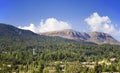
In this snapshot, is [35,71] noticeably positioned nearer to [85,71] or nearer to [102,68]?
[85,71]

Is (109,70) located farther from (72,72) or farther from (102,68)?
(72,72)

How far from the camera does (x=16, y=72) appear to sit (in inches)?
5477

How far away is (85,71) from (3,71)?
40.1 metres

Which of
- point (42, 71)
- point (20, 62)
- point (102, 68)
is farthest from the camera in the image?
point (20, 62)

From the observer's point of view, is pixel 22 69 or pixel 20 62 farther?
pixel 20 62

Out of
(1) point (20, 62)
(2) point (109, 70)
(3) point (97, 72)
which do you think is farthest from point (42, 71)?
(1) point (20, 62)

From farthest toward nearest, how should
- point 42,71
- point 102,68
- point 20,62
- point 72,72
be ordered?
1. point 20,62
2. point 102,68
3. point 42,71
4. point 72,72

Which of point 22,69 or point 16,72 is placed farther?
point 22,69

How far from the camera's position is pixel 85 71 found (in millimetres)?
127875

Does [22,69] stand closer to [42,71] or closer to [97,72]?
[42,71]

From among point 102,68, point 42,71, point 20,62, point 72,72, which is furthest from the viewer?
point 20,62

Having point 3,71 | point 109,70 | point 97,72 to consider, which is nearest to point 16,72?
point 3,71

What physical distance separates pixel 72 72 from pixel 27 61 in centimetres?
7880

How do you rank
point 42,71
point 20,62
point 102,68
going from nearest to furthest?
point 42,71 < point 102,68 < point 20,62
